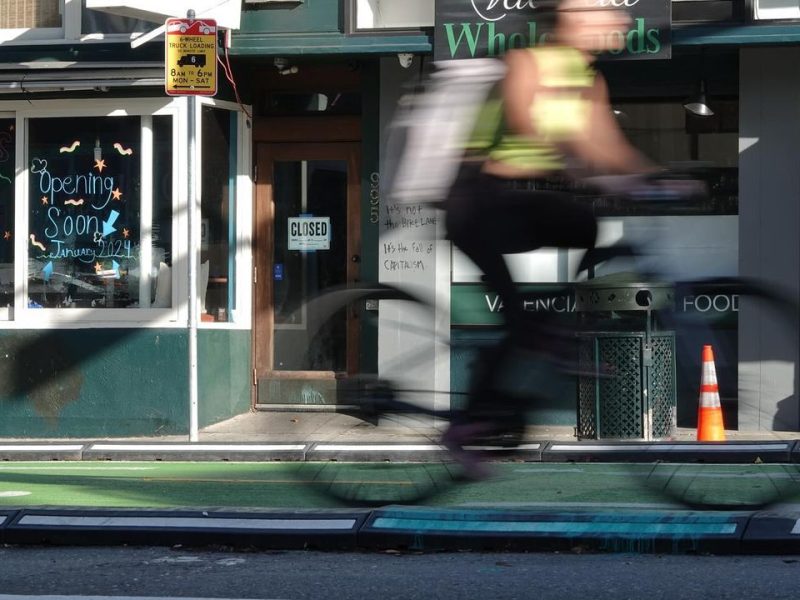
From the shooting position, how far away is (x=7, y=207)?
13242mm

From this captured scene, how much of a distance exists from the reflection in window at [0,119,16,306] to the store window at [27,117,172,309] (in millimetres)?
211

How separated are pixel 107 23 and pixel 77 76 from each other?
83 centimetres

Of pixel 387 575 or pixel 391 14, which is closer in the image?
pixel 387 575

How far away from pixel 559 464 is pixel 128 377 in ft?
14.9

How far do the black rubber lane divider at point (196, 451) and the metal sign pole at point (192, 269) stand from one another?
0.37 meters

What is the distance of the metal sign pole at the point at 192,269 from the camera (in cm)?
1184

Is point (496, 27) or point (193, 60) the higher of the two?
point (496, 27)

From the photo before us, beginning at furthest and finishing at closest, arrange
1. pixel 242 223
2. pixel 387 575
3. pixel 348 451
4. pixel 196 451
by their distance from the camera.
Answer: pixel 242 223
pixel 196 451
pixel 348 451
pixel 387 575

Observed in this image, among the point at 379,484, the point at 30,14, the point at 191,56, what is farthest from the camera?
the point at 30,14

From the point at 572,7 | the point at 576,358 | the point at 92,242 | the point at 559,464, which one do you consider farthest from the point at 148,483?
the point at 572,7

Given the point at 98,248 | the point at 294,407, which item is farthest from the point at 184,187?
the point at 294,407

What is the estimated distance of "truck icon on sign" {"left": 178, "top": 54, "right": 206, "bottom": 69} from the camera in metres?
11.3

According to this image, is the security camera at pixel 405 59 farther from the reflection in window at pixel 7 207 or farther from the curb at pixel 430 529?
the curb at pixel 430 529

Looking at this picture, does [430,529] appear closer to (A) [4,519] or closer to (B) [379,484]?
(B) [379,484]
